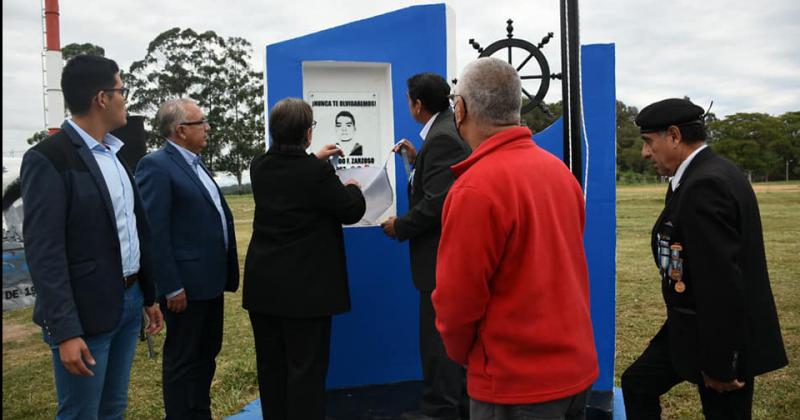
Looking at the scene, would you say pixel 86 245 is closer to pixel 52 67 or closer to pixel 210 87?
pixel 52 67

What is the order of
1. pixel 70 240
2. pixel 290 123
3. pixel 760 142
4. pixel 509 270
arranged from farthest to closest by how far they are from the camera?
pixel 760 142 → pixel 290 123 → pixel 70 240 → pixel 509 270

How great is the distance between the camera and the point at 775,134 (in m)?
67.5

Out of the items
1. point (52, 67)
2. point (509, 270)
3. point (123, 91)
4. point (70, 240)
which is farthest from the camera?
point (52, 67)

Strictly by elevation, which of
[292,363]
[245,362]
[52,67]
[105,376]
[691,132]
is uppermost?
[52,67]

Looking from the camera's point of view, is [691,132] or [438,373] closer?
[691,132]

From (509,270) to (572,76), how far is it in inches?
52.8

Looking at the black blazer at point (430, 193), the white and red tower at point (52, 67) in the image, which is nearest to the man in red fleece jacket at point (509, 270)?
the black blazer at point (430, 193)

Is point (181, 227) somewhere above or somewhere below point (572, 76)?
A: below

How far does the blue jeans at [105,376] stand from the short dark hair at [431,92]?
1.78 m

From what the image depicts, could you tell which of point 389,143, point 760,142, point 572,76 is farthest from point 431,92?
point 760,142

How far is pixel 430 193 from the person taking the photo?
3.16m

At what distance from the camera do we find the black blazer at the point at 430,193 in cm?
314

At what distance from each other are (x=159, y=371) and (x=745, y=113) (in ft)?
277

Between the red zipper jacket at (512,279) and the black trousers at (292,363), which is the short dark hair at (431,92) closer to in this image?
the black trousers at (292,363)
